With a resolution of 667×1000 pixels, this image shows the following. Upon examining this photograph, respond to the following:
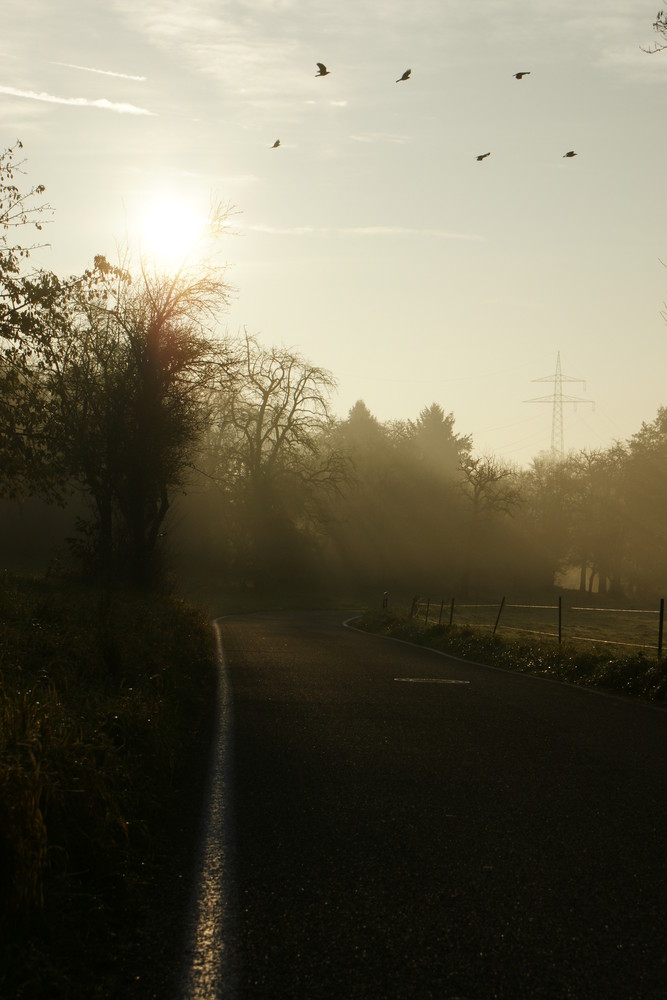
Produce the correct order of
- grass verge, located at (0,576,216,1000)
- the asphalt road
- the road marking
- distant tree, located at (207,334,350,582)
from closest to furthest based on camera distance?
the asphalt road, grass verge, located at (0,576,216,1000), the road marking, distant tree, located at (207,334,350,582)

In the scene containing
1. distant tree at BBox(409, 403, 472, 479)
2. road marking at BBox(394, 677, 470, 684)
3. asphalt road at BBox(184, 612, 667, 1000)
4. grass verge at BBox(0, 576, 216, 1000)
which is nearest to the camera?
asphalt road at BBox(184, 612, 667, 1000)

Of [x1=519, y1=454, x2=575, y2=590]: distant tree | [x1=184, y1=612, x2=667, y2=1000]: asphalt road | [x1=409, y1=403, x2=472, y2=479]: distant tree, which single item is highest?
[x1=409, y1=403, x2=472, y2=479]: distant tree

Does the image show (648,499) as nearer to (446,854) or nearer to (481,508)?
(481,508)

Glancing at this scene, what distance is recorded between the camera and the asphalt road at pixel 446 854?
428 cm

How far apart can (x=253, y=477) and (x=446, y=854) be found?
208ft

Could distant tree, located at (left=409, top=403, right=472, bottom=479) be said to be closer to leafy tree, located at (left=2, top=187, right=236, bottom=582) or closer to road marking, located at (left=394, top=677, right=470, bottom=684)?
leafy tree, located at (left=2, top=187, right=236, bottom=582)

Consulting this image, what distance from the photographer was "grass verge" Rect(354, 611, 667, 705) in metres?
15.2

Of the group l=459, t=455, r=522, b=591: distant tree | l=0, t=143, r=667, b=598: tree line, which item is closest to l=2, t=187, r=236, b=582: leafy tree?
l=0, t=143, r=667, b=598: tree line

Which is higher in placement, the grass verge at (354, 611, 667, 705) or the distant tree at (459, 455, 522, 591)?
the distant tree at (459, 455, 522, 591)

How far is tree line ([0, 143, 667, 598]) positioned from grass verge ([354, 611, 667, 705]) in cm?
975

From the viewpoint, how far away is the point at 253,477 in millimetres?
68875

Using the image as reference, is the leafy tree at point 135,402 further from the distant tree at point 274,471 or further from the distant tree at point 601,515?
the distant tree at point 601,515

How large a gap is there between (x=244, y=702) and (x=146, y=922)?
819 centimetres

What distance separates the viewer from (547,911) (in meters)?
5.00
